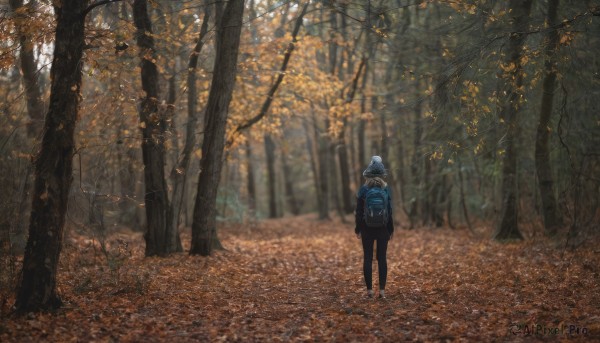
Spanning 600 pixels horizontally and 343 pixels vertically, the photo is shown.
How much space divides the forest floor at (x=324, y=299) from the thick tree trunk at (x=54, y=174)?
1.25ft

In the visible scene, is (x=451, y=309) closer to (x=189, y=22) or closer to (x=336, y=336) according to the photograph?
(x=336, y=336)

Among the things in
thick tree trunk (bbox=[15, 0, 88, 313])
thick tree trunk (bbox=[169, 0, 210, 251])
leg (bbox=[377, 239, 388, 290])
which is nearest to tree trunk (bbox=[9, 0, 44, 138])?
thick tree trunk (bbox=[15, 0, 88, 313])

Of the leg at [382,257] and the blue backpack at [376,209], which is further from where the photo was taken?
the leg at [382,257]

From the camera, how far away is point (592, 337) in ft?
18.5

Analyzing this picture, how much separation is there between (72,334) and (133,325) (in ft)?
2.32

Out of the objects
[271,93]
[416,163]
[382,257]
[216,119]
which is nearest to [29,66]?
[216,119]

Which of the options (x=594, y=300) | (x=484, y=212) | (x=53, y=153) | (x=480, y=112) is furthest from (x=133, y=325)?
(x=484, y=212)

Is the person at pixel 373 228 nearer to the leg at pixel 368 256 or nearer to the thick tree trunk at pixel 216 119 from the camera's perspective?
the leg at pixel 368 256

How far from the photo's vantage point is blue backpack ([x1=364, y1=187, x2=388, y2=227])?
316 inches

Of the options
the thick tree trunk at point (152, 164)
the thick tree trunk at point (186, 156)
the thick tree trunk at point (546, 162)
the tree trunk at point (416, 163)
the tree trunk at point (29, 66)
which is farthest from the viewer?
the tree trunk at point (416, 163)

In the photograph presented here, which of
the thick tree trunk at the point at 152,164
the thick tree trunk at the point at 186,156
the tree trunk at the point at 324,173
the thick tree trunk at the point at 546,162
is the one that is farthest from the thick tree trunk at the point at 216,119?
the tree trunk at the point at 324,173

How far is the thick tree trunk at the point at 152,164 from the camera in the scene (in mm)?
11430

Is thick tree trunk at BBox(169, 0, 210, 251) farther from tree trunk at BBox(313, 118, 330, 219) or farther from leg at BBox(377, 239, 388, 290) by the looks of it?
tree trunk at BBox(313, 118, 330, 219)

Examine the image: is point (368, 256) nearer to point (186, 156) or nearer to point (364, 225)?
point (364, 225)
